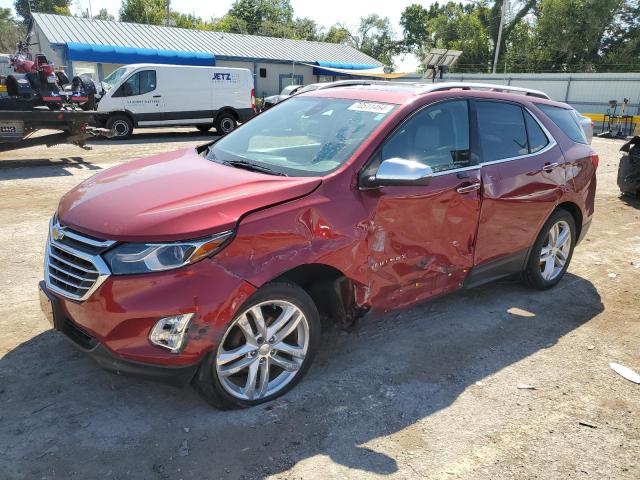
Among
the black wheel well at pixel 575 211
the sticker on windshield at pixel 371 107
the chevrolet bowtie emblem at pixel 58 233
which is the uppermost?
the sticker on windshield at pixel 371 107

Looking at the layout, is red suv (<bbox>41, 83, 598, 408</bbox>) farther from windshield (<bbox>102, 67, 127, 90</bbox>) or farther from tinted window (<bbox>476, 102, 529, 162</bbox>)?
windshield (<bbox>102, 67, 127, 90</bbox>)

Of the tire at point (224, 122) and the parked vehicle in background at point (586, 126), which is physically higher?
the parked vehicle in background at point (586, 126)

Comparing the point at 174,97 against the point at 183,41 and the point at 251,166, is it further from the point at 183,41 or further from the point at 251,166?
the point at 183,41

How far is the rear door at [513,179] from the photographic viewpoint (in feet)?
13.3

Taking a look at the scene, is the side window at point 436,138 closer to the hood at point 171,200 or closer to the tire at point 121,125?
the hood at point 171,200

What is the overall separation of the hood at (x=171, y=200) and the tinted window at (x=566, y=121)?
2.86 meters

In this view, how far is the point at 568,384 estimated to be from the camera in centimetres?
351

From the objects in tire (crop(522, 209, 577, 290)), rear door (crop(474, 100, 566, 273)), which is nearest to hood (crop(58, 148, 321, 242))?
rear door (crop(474, 100, 566, 273))

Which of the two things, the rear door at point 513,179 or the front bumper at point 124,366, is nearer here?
the front bumper at point 124,366

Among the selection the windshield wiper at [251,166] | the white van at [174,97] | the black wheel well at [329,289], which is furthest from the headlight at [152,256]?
the white van at [174,97]

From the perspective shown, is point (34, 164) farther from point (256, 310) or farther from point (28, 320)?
point (256, 310)

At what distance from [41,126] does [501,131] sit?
9.66 metres

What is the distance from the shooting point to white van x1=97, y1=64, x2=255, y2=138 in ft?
50.3

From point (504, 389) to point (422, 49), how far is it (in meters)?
72.4
